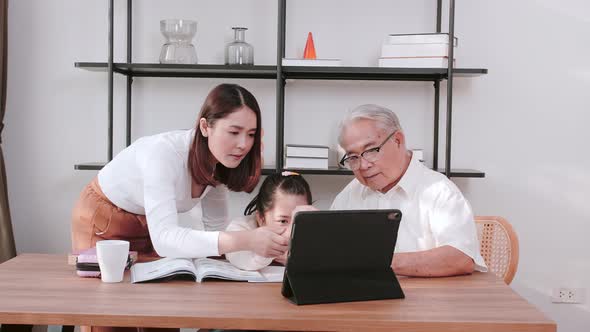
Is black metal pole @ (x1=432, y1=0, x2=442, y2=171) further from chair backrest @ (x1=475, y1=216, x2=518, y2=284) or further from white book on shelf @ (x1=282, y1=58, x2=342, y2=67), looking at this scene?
chair backrest @ (x1=475, y1=216, x2=518, y2=284)

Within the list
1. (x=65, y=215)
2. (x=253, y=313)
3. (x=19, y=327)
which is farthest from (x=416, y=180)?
(x=65, y=215)

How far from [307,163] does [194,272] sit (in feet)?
4.65

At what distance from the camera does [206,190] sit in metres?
2.26

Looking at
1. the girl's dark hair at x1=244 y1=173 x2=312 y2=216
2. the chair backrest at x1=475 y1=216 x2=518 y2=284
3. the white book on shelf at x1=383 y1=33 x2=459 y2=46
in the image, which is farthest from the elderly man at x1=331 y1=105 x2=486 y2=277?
the white book on shelf at x1=383 y1=33 x2=459 y2=46

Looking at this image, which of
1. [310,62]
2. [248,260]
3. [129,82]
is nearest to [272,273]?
[248,260]

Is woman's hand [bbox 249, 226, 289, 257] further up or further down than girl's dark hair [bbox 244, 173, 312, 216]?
further down

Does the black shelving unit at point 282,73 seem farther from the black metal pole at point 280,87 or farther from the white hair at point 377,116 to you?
the white hair at point 377,116

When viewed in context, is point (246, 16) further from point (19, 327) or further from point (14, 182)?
point (19, 327)

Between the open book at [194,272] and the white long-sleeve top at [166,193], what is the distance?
39 mm

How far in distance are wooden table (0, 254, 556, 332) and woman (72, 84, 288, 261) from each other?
5.4 inches

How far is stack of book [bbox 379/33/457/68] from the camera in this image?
301cm

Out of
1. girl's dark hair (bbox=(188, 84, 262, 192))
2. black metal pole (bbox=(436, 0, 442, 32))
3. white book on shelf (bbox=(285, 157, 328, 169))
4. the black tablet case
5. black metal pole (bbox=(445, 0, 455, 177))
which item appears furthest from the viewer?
black metal pole (bbox=(436, 0, 442, 32))

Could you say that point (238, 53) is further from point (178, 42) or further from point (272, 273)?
point (272, 273)

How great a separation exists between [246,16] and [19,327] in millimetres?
2027
